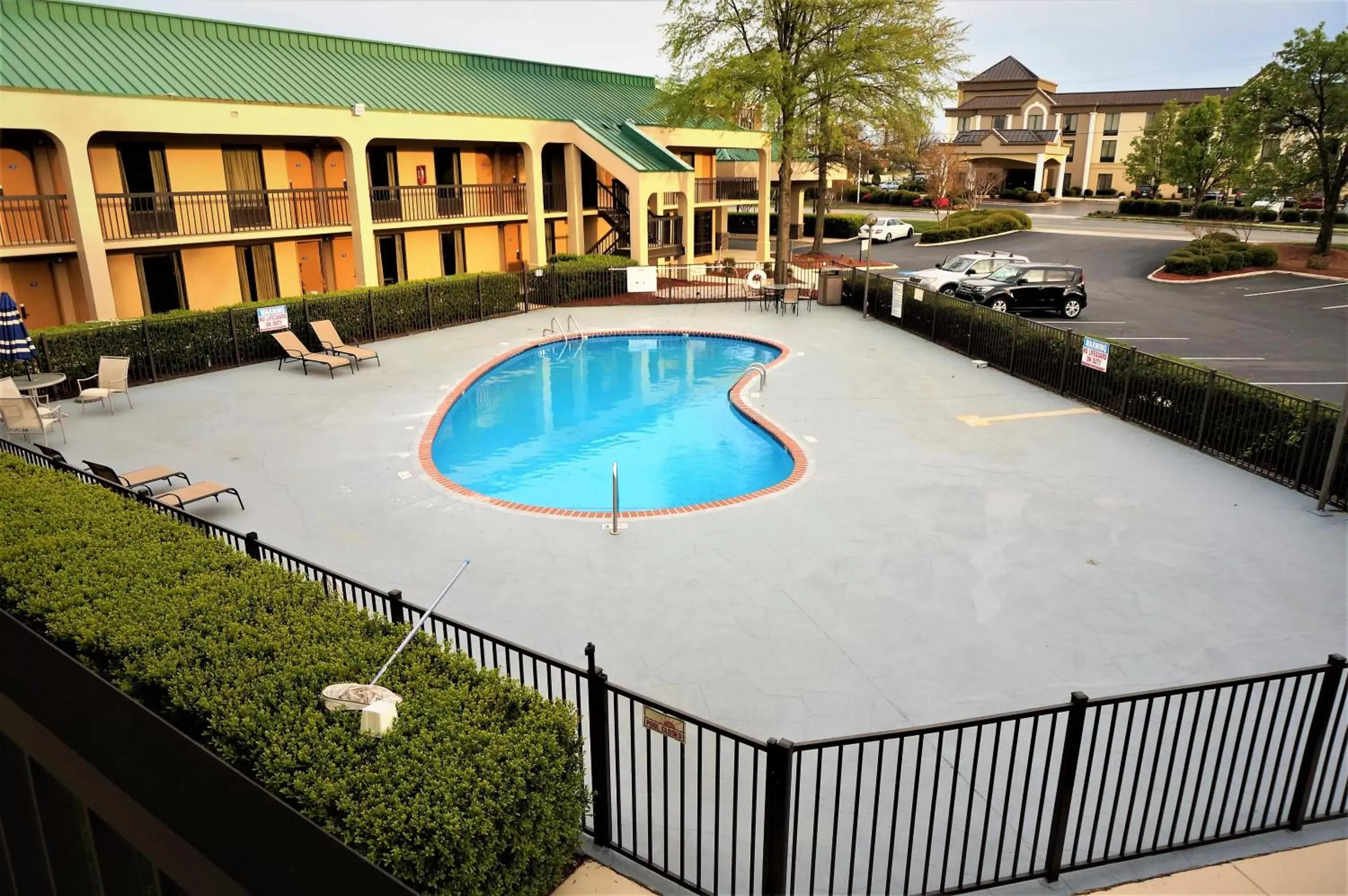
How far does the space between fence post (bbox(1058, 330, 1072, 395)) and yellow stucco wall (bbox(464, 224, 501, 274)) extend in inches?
847

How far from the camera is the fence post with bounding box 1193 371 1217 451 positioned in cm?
1450

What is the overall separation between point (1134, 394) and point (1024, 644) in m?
9.42

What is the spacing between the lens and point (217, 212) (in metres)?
24.9

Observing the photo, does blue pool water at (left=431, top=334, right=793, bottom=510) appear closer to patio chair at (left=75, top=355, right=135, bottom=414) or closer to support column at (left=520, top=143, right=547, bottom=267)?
patio chair at (left=75, top=355, right=135, bottom=414)

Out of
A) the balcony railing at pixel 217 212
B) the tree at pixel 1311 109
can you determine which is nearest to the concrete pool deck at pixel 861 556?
the balcony railing at pixel 217 212

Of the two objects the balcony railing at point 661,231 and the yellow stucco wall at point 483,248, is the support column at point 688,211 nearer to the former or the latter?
the balcony railing at point 661,231

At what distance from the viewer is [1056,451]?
14.9 m

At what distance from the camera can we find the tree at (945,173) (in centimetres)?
5766

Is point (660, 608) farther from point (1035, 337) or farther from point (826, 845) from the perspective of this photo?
point (1035, 337)

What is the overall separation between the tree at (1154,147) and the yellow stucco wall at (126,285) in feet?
201

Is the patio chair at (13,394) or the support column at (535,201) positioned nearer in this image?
the patio chair at (13,394)

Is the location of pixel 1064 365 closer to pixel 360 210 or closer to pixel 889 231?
pixel 360 210

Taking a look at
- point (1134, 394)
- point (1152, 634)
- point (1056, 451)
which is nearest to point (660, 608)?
point (1152, 634)

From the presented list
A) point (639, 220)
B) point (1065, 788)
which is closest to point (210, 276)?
point (639, 220)
